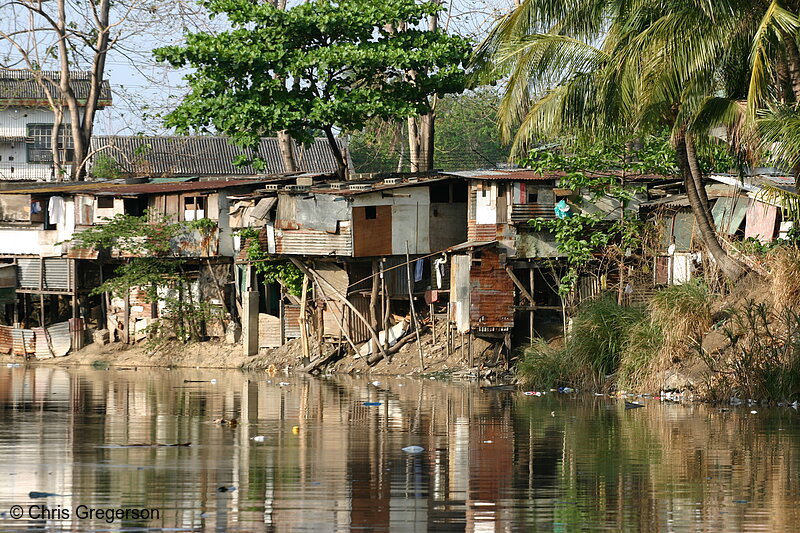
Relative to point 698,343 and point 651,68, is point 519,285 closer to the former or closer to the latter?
point 698,343

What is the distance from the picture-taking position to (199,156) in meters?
46.3

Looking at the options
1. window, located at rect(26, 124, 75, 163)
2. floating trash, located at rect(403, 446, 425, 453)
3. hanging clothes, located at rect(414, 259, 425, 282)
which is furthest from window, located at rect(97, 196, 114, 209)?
floating trash, located at rect(403, 446, 425, 453)

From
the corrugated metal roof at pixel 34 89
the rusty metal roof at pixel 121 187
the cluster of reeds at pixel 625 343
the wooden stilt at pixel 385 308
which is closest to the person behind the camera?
the cluster of reeds at pixel 625 343

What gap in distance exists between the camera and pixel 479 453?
14273 millimetres

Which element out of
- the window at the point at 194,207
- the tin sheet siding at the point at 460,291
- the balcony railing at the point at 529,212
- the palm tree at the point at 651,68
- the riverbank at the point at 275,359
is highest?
the palm tree at the point at 651,68

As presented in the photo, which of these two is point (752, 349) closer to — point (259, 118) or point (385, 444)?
point (385, 444)

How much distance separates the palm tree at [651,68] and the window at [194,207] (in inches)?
430

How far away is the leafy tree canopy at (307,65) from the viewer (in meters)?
27.8

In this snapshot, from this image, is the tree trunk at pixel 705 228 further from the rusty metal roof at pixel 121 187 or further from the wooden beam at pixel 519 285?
the rusty metal roof at pixel 121 187

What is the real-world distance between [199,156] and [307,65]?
63.1 ft

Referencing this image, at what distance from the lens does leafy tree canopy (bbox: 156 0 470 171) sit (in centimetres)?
2777

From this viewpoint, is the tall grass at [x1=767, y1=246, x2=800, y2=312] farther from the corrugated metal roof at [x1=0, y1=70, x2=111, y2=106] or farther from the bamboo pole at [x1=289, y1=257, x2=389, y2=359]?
the corrugated metal roof at [x1=0, y1=70, x2=111, y2=106]

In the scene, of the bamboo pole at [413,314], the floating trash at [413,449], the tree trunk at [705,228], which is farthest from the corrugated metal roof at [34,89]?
the floating trash at [413,449]

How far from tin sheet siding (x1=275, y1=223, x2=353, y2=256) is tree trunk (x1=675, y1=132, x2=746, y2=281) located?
8.39 meters
